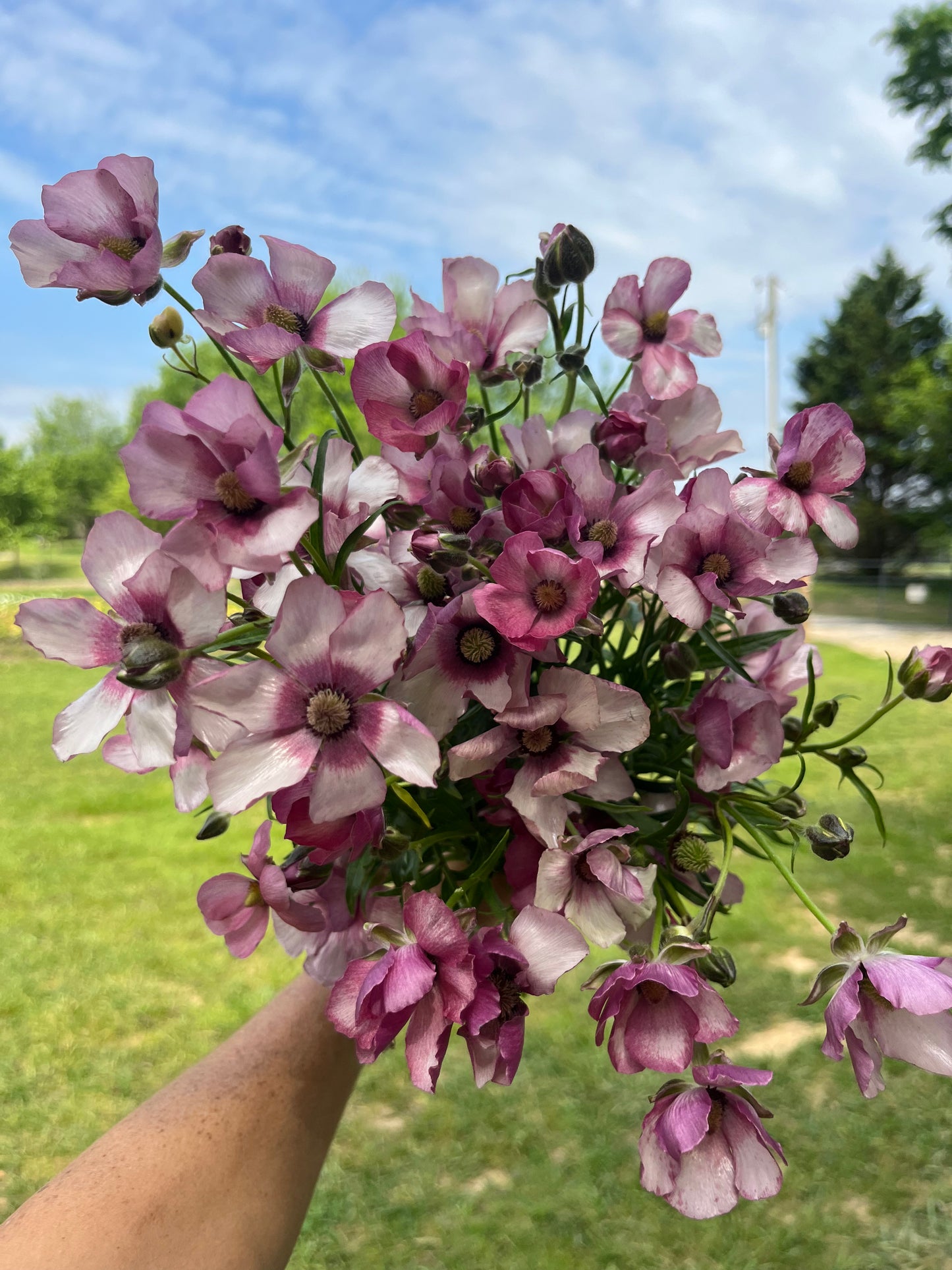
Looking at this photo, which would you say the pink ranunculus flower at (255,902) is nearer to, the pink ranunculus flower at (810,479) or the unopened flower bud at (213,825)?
the unopened flower bud at (213,825)

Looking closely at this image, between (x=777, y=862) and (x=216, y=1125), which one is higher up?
(x=777, y=862)

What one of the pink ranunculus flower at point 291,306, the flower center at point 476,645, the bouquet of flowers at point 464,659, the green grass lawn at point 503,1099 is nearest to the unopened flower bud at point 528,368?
the bouquet of flowers at point 464,659

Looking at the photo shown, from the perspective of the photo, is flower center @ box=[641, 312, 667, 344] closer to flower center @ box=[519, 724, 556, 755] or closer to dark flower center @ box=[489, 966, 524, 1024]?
flower center @ box=[519, 724, 556, 755]

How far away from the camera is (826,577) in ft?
64.5

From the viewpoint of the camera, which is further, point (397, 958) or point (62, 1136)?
point (62, 1136)

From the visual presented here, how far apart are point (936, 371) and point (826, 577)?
5461mm

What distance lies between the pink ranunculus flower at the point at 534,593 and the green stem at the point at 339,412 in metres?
0.16

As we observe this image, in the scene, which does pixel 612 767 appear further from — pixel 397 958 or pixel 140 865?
pixel 140 865

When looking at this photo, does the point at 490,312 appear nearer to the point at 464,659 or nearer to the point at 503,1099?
the point at 464,659

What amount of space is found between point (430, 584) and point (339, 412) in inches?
5.5

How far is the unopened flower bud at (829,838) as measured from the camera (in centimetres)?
65

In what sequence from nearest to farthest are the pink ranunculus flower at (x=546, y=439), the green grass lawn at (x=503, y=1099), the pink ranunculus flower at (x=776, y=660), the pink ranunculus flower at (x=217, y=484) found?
1. the pink ranunculus flower at (x=217, y=484)
2. the pink ranunculus flower at (x=546, y=439)
3. the pink ranunculus flower at (x=776, y=660)
4. the green grass lawn at (x=503, y=1099)

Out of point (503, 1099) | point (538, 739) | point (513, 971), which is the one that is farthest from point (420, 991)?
point (503, 1099)

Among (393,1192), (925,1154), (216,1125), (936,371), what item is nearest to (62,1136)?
(393,1192)
